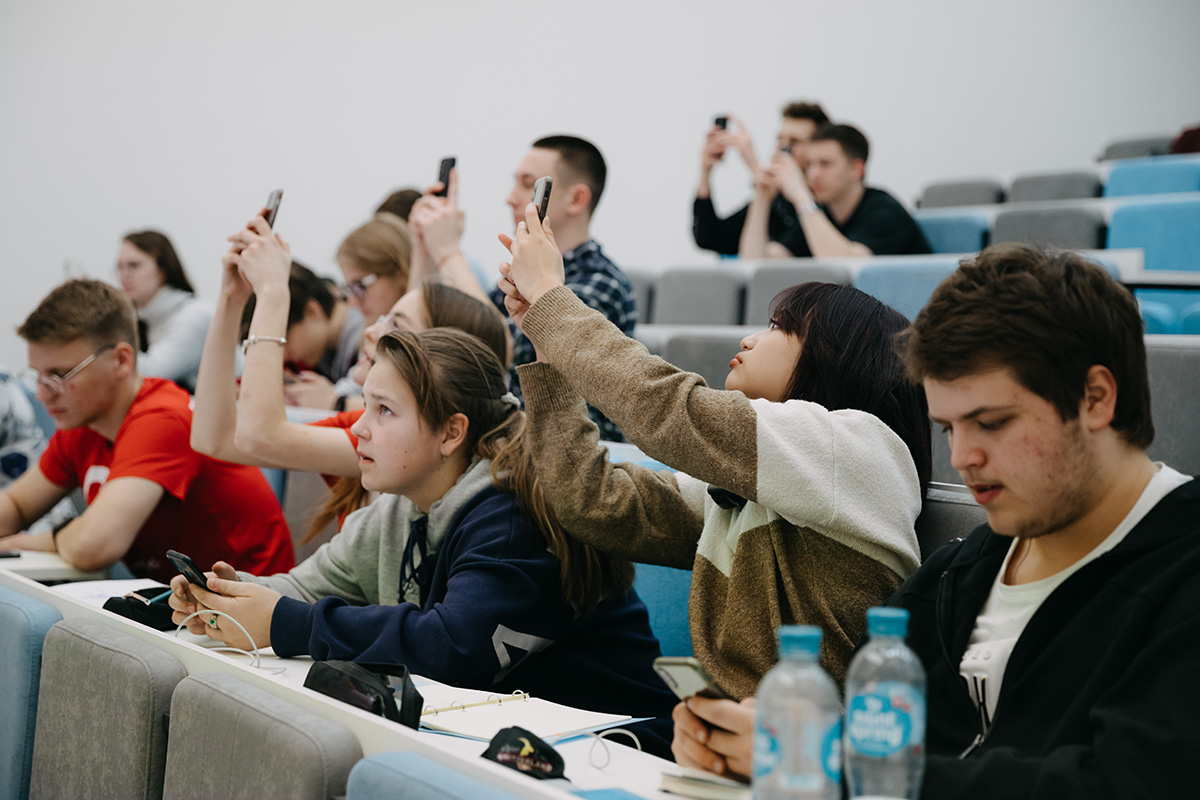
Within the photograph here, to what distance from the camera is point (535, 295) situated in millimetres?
1298

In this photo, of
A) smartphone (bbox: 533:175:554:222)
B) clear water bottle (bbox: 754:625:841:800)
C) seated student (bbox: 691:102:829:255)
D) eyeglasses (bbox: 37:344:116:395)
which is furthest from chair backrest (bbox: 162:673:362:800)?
seated student (bbox: 691:102:829:255)

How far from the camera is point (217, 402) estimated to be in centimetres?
Result: 189

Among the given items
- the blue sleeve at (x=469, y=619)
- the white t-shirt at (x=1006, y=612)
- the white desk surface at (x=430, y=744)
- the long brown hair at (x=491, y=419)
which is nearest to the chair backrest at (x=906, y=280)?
the long brown hair at (x=491, y=419)

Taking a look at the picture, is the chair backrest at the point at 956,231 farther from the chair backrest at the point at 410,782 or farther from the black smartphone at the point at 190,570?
the chair backrest at the point at 410,782

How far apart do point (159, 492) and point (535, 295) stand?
3.43 feet

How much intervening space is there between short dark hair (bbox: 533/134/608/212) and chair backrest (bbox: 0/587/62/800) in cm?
177

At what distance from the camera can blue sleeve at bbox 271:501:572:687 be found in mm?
1333

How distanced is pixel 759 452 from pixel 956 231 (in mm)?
3252

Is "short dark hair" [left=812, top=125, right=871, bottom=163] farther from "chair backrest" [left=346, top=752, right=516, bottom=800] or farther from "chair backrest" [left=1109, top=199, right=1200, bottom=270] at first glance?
"chair backrest" [left=346, top=752, right=516, bottom=800]

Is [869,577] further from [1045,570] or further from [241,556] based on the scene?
[241,556]

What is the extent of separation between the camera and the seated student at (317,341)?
9.56 feet

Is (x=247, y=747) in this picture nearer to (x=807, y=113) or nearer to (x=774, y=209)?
(x=774, y=209)

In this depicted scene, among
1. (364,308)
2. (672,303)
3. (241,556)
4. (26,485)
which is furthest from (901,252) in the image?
(26,485)

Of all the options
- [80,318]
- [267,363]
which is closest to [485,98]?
[80,318]
